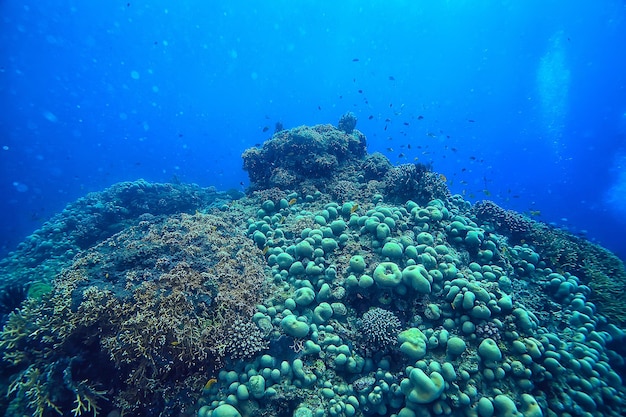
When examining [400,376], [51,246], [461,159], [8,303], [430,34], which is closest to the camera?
[400,376]

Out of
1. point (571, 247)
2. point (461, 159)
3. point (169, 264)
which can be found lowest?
point (169, 264)

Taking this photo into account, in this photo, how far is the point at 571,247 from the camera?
8.83 meters

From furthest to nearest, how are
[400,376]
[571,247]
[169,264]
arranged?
[571,247] → [169,264] → [400,376]

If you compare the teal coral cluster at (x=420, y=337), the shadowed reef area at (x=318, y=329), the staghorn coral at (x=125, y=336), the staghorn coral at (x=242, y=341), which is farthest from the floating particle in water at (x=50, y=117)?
the staghorn coral at (x=242, y=341)

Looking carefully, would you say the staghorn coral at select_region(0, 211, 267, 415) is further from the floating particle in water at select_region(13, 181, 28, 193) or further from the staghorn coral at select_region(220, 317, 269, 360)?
the floating particle in water at select_region(13, 181, 28, 193)

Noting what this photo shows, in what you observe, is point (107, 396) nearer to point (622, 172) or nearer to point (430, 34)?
point (622, 172)

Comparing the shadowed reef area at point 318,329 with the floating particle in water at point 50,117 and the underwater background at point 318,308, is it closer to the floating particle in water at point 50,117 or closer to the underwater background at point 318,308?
the underwater background at point 318,308

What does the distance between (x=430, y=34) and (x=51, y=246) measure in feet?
439

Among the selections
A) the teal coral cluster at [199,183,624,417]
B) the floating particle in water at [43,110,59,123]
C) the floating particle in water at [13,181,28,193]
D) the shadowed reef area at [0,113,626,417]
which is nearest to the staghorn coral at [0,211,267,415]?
the shadowed reef area at [0,113,626,417]

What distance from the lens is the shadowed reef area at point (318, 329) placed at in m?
4.36

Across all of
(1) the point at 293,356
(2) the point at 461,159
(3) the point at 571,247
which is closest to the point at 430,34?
(2) the point at 461,159

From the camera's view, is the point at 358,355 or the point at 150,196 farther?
the point at 150,196

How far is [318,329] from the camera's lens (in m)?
5.13

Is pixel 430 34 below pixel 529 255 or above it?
above
